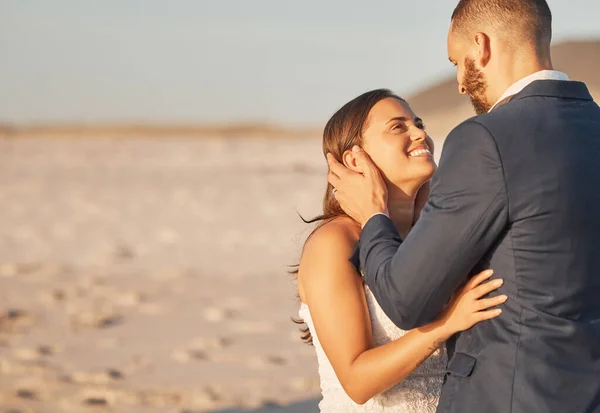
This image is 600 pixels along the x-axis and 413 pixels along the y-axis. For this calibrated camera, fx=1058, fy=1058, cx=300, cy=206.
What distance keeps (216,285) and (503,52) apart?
8.67 m

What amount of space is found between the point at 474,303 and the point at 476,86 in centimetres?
59

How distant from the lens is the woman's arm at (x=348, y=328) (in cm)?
279

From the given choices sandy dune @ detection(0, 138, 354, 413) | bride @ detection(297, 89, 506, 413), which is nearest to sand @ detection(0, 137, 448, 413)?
sandy dune @ detection(0, 138, 354, 413)

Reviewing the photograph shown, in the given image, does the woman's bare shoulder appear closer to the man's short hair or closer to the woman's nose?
the woman's nose

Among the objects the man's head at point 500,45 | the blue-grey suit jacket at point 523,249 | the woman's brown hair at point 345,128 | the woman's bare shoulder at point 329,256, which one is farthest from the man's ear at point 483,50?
the woman's bare shoulder at point 329,256

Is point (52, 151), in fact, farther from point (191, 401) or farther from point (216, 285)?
point (191, 401)

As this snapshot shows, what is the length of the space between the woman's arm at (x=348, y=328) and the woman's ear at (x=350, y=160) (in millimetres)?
182

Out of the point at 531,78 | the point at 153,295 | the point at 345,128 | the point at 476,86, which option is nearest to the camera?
the point at 531,78

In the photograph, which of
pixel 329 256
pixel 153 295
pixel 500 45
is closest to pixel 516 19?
pixel 500 45

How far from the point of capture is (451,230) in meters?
2.47

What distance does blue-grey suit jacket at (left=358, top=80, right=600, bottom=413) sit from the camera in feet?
8.02

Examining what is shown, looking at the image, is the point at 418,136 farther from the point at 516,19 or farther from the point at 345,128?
the point at 516,19

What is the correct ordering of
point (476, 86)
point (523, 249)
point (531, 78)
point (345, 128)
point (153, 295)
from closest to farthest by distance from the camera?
1. point (523, 249)
2. point (531, 78)
3. point (476, 86)
4. point (345, 128)
5. point (153, 295)

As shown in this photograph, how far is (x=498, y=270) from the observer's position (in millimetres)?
2525
